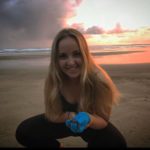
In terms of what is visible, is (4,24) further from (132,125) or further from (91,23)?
(132,125)

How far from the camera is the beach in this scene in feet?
5.40

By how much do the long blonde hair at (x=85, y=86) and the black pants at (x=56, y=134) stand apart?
2.6 inches

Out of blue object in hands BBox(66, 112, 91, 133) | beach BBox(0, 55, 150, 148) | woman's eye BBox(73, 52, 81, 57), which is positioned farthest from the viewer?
beach BBox(0, 55, 150, 148)

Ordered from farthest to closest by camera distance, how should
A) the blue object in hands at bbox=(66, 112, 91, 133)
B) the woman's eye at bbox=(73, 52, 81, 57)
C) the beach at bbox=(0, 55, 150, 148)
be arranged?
the beach at bbox=(0, 55, 150, 148), the woman's eye at bbox=(73, 52, 81, 57), the blue object in hands at bbox=(66, 112, 91, 133)

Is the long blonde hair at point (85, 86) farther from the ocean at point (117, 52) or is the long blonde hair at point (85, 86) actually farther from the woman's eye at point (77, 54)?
the ocean at point (117, 52)

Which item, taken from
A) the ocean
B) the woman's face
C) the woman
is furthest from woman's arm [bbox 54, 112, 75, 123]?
the ocean

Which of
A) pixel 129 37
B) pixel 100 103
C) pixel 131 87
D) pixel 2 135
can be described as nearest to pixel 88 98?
pixel 100 103

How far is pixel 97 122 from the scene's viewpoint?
1339mm

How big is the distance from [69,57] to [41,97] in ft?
1.34

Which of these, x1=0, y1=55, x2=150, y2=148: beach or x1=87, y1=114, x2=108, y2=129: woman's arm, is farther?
x1=0, y1=55, x2=150, y2=148: beach

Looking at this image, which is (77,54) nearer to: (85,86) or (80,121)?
(85,86)

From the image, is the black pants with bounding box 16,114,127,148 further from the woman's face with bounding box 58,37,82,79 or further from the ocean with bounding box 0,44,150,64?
the ocean with bounding box 0,44,150,64

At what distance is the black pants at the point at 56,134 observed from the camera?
4.62 feet

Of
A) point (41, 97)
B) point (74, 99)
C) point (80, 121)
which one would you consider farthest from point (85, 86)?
point (41, 97)
